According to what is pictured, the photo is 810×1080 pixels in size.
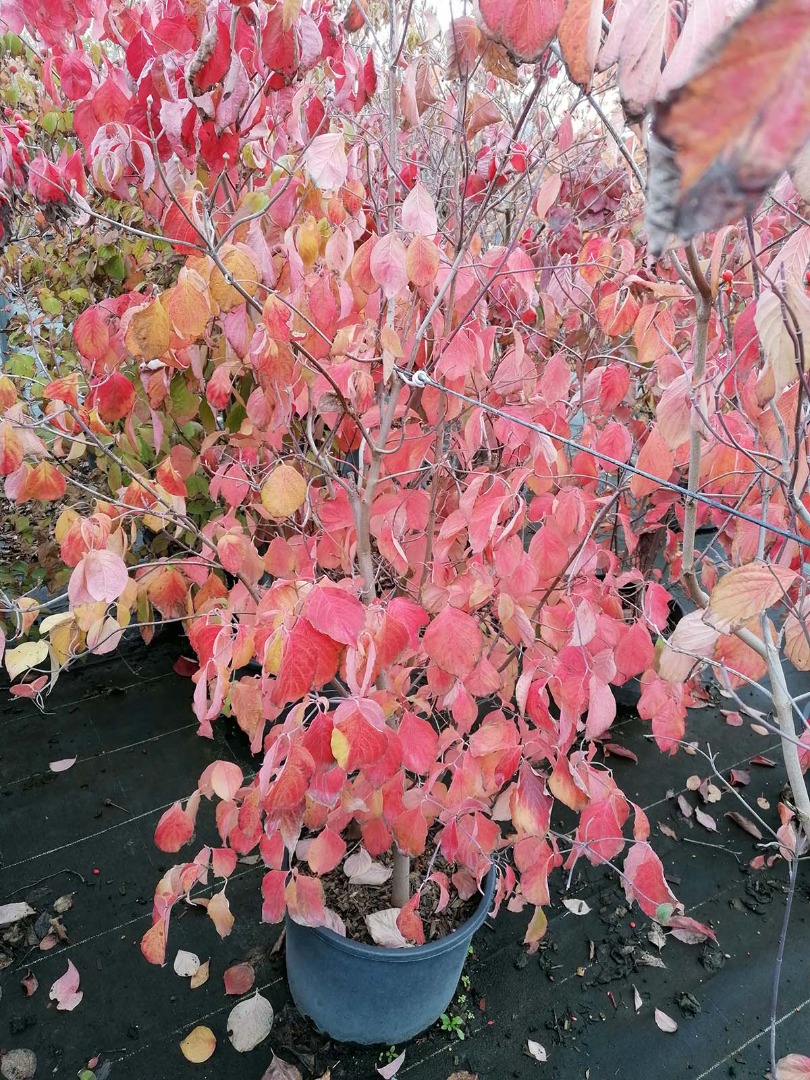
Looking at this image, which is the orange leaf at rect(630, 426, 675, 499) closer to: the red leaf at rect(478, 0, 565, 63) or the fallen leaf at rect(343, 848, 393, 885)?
the red leaf at rect(478, 0, 565, 63)

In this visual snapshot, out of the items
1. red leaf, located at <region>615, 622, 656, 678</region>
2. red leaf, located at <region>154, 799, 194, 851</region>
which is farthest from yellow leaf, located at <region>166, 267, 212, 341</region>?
red leaf, located at <region>615, 622, 656, 678</region>

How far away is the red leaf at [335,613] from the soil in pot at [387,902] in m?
0.89

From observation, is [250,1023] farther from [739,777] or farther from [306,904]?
[739,777]

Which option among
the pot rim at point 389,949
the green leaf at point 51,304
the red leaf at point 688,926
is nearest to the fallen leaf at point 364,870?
the pot rim at point 389,949

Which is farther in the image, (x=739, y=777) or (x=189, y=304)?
(x=739, y=777)

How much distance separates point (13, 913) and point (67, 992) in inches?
11.1

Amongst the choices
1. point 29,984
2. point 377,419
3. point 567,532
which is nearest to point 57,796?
point 29,984

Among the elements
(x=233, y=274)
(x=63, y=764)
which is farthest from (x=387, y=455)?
(x=63, y=764)

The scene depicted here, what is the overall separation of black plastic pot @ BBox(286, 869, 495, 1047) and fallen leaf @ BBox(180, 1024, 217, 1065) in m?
0.20

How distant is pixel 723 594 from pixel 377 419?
0.75 meters

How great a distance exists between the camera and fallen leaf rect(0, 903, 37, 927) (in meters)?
1.78

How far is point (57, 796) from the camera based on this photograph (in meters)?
2.14

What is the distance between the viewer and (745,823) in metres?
2.21

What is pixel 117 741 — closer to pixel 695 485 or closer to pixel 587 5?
pixel 695 485
